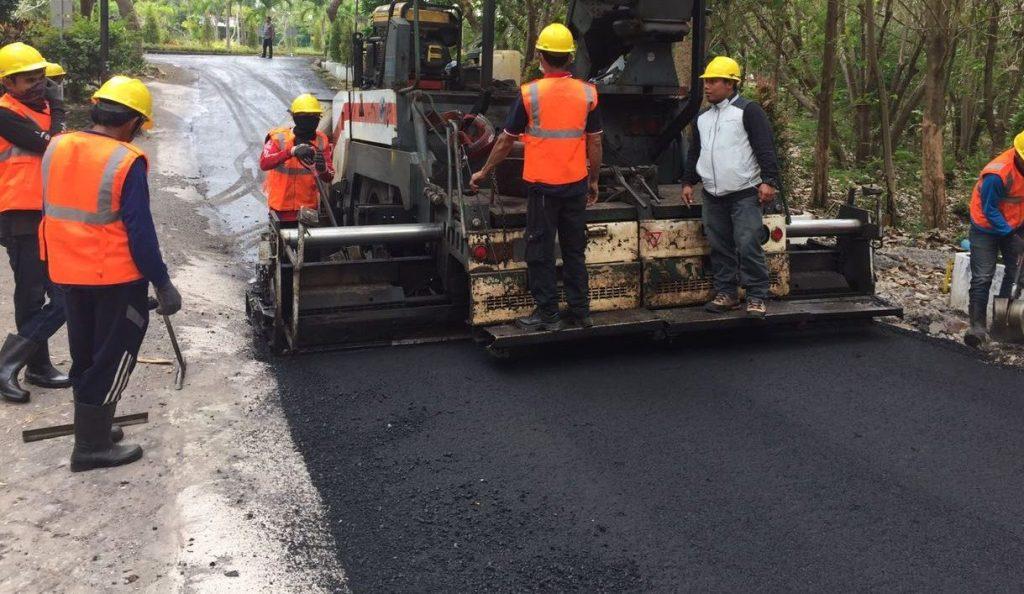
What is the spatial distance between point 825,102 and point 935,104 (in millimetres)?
1514

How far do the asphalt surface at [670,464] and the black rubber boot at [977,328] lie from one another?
0.18 meters

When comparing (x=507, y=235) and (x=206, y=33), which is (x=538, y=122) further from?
(x=206, y=33)

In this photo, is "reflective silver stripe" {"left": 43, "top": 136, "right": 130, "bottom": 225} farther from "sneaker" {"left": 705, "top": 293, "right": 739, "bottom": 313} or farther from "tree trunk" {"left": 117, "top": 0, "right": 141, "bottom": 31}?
"tree trunk" {"left": 117, "top": 0, "right": 141, "bottom": 31}

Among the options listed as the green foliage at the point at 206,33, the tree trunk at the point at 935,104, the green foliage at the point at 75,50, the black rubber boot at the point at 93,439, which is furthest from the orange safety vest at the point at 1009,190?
the green foliage at the point at 206,33

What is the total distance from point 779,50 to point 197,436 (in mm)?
10452

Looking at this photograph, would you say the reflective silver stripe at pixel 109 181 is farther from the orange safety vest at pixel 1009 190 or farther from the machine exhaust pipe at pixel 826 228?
the orange safety vest at pixel 1009 190

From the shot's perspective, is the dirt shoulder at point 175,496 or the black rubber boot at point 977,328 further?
the black rubber boot at point 977,328

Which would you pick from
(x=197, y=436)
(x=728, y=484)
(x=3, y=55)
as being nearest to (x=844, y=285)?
(x=728, y=484)

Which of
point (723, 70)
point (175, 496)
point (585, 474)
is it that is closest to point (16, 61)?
point (175, 496)

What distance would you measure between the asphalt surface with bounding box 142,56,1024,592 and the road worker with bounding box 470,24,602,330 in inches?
18.8

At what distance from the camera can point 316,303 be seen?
5.89m

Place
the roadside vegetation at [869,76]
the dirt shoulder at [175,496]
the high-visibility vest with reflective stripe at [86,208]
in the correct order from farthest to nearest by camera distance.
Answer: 1. the roadside vegetation at [869,76]
2. the high-visibility vest with reflective stripe at [86,208]
3. the dirt shoulder at [175,496]

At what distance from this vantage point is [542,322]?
5535 mm

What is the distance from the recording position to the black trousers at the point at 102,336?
4.07m
